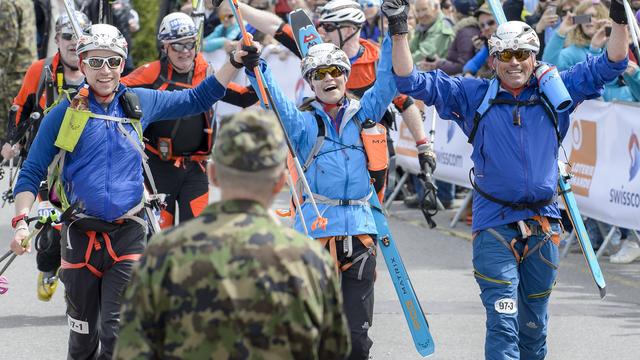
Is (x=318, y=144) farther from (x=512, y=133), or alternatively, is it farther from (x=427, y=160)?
(x=427, y=160)

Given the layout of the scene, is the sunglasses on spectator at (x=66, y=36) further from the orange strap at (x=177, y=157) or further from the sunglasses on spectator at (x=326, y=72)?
the sunglasses on spectator at (x=326, y=72)

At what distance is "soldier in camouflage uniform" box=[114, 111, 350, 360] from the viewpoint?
382cm

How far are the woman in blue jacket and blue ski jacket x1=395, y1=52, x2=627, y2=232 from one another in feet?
1.03

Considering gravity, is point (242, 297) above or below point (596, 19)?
above

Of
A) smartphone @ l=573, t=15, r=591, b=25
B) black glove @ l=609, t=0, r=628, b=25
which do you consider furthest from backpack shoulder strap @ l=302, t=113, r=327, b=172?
smartphone @ l=573, t=15, r=591, b=25

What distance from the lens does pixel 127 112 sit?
22.6 feet

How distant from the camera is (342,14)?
8992 mm

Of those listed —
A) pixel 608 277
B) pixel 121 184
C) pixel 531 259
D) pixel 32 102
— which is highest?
pixel 121 184

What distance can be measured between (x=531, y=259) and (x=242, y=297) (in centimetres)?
348

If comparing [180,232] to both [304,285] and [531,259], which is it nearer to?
Result: [304,285]

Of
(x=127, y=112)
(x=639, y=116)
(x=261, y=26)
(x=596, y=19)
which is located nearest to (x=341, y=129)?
(x=127, y=112)

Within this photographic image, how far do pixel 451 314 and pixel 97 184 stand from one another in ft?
11.8

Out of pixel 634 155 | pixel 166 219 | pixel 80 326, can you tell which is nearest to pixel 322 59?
pixel 80 326

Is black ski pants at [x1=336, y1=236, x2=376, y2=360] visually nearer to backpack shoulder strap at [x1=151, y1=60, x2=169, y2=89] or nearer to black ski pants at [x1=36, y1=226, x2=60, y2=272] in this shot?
black ski pants at [x1=36, y1=226, x2=60, y2=272]
